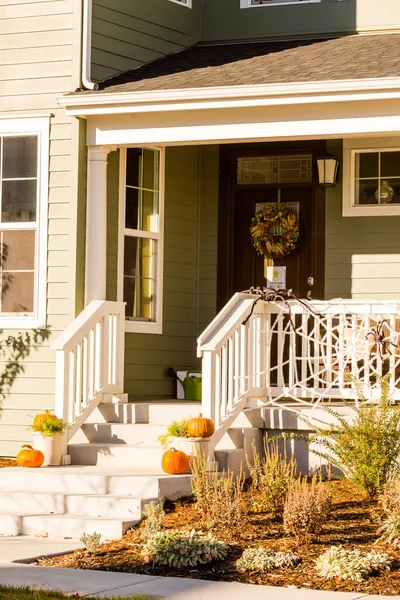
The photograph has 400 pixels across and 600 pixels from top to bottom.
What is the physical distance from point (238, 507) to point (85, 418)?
2.88m

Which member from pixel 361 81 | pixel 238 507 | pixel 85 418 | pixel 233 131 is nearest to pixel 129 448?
pixel 85 418

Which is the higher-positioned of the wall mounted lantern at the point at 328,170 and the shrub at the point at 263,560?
the wall mounted lantern at the point at 328,170

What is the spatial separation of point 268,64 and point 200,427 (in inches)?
158

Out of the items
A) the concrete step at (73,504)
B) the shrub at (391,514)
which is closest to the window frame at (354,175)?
the shrub at (391,514)

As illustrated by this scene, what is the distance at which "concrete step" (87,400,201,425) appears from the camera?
403 inches

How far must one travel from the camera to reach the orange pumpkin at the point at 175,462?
8820 mm

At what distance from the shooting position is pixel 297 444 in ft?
32.1

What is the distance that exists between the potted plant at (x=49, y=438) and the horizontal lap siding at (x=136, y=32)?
352 cm

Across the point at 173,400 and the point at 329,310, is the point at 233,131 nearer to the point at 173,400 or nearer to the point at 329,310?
the point at 329,310

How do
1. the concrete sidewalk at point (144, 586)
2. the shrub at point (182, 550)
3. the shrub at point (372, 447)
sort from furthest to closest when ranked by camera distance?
the shrub at point (372, 447) < the shrub at point (182, 550) < the concrete sidewalk at point (144, 586)

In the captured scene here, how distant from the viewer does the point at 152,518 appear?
757cm

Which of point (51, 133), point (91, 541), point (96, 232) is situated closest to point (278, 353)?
point (96, 232)

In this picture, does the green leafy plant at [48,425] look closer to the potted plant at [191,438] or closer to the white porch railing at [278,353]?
the potted plant at [191,438]

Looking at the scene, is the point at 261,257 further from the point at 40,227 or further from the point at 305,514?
the point at 305,514
